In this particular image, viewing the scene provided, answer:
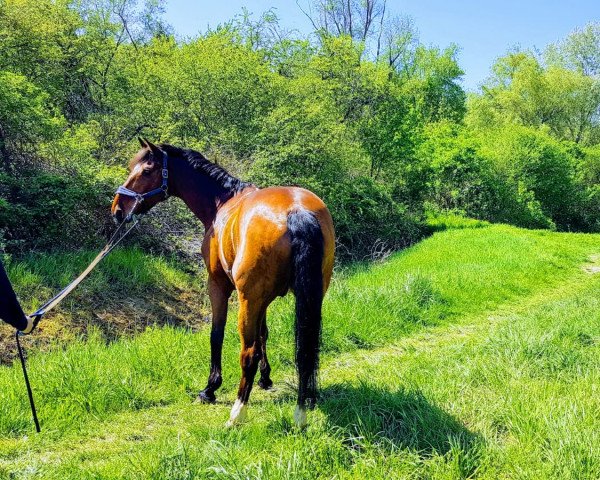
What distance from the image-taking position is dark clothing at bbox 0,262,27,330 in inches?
114

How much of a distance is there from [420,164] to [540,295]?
11522mm

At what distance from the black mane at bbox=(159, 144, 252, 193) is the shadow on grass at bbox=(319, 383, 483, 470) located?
87.6 inches

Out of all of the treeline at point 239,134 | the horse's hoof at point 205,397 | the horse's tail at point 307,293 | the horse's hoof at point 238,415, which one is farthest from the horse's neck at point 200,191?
the treeline at point 239,134

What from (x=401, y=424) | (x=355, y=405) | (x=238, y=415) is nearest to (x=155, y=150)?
(x=238, y=415)

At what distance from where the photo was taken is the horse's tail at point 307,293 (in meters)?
3.35

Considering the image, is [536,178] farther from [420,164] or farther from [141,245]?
[141,245]

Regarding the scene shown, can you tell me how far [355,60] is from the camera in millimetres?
18391

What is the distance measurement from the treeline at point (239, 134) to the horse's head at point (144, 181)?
403cm

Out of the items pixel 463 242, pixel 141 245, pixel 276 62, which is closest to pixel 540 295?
pixel 463 242

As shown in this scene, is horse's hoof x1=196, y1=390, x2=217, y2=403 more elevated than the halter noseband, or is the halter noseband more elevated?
the halter noseband

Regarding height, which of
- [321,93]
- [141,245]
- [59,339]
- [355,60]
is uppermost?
[355,60]

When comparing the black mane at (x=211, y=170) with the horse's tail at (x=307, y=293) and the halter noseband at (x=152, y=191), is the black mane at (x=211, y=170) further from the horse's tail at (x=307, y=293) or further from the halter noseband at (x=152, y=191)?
the horse's tail at (x=307, y=293)

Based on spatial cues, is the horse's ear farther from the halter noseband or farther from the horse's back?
the horse's back

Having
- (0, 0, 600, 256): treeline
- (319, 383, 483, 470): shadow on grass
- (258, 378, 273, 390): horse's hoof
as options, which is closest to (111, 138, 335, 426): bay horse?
(258, 378, 273, 390): horse's hoof
